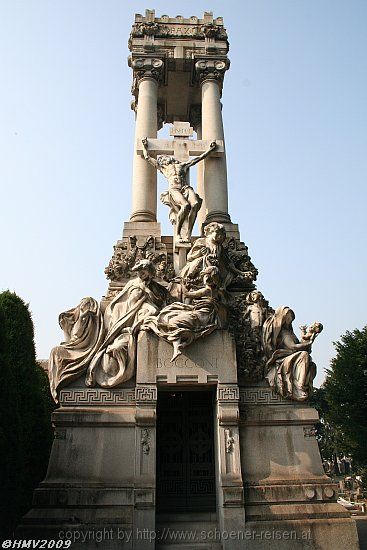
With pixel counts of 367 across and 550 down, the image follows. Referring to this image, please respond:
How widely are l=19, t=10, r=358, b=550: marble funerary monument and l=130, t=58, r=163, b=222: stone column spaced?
1198mm

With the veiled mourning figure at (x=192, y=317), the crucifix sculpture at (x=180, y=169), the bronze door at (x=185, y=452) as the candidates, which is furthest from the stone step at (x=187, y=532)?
the crucifix sculpture at (x=180, y=169)

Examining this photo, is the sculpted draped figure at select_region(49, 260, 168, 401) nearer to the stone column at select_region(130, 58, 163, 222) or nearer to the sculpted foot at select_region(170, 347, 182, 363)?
the sculpted foot at select_region(170, 347, 182, 363)

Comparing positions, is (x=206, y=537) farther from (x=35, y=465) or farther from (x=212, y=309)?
(x=35, y=465)

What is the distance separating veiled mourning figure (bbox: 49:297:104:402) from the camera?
410 inches

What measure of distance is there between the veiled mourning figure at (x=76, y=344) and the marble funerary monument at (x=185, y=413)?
1.0 inches

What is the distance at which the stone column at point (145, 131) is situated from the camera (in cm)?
1398

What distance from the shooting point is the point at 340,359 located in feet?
85.5

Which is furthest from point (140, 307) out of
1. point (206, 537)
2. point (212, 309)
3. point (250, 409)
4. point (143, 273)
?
point (206, 537)

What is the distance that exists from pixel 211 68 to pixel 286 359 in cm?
1005

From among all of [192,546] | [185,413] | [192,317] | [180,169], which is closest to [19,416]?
[185,413]

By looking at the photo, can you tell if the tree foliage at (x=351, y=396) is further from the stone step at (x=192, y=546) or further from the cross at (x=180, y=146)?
the stone step at (x=192, y=546)

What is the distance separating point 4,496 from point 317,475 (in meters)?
7.05

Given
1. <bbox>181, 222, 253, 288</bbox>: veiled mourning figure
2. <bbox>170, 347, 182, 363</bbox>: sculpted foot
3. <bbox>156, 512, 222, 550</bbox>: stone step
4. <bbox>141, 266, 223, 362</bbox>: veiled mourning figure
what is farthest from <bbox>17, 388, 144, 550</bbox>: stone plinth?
<bbox>181, 222, 253, 288</bbox>: veiled mourning figure

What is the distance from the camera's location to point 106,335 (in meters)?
10.8
